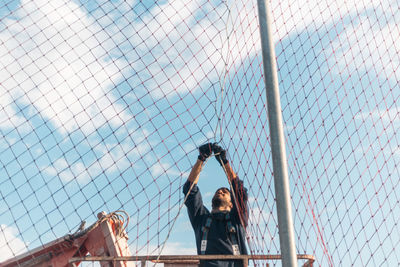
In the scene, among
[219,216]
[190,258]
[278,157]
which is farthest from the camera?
[219,216]

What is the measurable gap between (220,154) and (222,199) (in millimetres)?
431

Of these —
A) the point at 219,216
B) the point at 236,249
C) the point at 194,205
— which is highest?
the point at 194,205

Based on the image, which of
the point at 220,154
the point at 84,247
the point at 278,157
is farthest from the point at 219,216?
the point at 278,157

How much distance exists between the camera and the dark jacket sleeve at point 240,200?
4.59 metres

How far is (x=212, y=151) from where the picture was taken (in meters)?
4.77

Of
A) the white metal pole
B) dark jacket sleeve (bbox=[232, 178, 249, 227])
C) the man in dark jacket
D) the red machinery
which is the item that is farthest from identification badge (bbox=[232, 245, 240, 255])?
the white metal pole

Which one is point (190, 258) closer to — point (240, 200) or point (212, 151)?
point (240, 200)

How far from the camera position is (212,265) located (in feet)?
13.6

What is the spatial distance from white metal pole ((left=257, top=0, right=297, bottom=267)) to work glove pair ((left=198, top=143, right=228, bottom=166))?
1.46 m

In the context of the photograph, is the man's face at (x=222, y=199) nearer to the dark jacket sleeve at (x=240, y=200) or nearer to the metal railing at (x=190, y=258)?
the dark jacket sleeve at (x=240, y=200)

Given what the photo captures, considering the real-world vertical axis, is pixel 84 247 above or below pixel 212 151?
below

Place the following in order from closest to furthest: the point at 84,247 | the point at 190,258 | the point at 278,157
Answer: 1. the point at 278,157
2. the point at 190,258
3. the point at 84,247

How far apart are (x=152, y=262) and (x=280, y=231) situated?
1.39 m

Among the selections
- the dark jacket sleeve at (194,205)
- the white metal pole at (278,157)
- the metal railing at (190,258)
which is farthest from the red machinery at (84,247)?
the white metal pole at (278,157)
